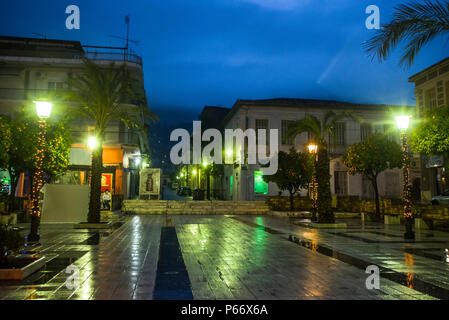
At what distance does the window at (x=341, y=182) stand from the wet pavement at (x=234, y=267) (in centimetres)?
1930

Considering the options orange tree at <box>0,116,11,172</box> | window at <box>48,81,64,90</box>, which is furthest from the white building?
orange tree at <box>0,116,11,172</box>

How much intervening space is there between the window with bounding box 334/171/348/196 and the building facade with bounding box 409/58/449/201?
6.65 metres

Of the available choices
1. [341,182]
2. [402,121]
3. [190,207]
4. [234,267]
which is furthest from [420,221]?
[341,182]

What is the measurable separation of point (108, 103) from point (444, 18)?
1241 cm

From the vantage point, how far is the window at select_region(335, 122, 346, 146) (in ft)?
106

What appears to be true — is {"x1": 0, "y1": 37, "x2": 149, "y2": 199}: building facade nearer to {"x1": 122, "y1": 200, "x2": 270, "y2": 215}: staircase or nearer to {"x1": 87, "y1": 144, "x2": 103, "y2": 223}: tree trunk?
{"x1": 122, "y1": 200, "x2": 270, "y2": 215}: staircase

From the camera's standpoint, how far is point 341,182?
103 feet

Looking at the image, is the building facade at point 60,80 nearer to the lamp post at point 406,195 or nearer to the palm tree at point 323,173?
the palm tree at point 323,173

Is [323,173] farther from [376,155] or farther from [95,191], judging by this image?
[95,191]

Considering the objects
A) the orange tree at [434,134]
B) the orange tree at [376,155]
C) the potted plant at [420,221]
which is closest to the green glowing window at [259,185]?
the orange tree at [376,155]

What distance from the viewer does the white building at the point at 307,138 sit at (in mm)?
30297

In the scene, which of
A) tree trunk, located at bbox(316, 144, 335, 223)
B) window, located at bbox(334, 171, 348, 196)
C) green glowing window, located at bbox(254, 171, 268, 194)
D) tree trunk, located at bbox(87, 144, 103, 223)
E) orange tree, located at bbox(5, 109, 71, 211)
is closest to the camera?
tree trunk, located at bbox(87, 144, 103, 223)

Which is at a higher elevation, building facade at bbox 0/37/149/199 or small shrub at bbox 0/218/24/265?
building facade at bbox 0/37/149/199
